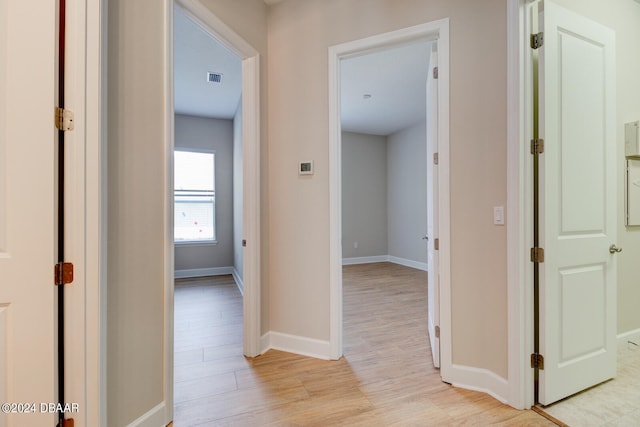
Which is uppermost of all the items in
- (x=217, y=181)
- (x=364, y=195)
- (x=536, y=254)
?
(x=217, y=181)

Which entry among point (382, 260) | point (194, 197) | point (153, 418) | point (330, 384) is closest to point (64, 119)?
point (153, 418)

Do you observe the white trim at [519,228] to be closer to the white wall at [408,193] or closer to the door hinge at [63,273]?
the door hinge at [63,273]

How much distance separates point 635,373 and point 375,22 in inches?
127

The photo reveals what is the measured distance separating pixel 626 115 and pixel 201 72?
4578 mm

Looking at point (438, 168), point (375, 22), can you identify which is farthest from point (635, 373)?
point (375, 22)

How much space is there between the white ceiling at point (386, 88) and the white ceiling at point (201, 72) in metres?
1.49

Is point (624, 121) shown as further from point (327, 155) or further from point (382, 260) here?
point (382, 260)

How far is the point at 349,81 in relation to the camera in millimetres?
4203

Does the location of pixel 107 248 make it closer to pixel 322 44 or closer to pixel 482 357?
pixel 322 44

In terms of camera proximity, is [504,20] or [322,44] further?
[322,44]

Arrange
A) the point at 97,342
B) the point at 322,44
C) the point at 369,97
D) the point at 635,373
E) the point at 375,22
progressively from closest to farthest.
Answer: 1. the point at 97,342
2. the point at 635,373
3. the point at 375,22
4. the point at 322,44
5. the point at 369,97

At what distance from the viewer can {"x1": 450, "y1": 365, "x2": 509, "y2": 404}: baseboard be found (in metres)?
1.85

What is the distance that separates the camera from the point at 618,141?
2.52 metres

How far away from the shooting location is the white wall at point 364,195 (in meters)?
6.97
